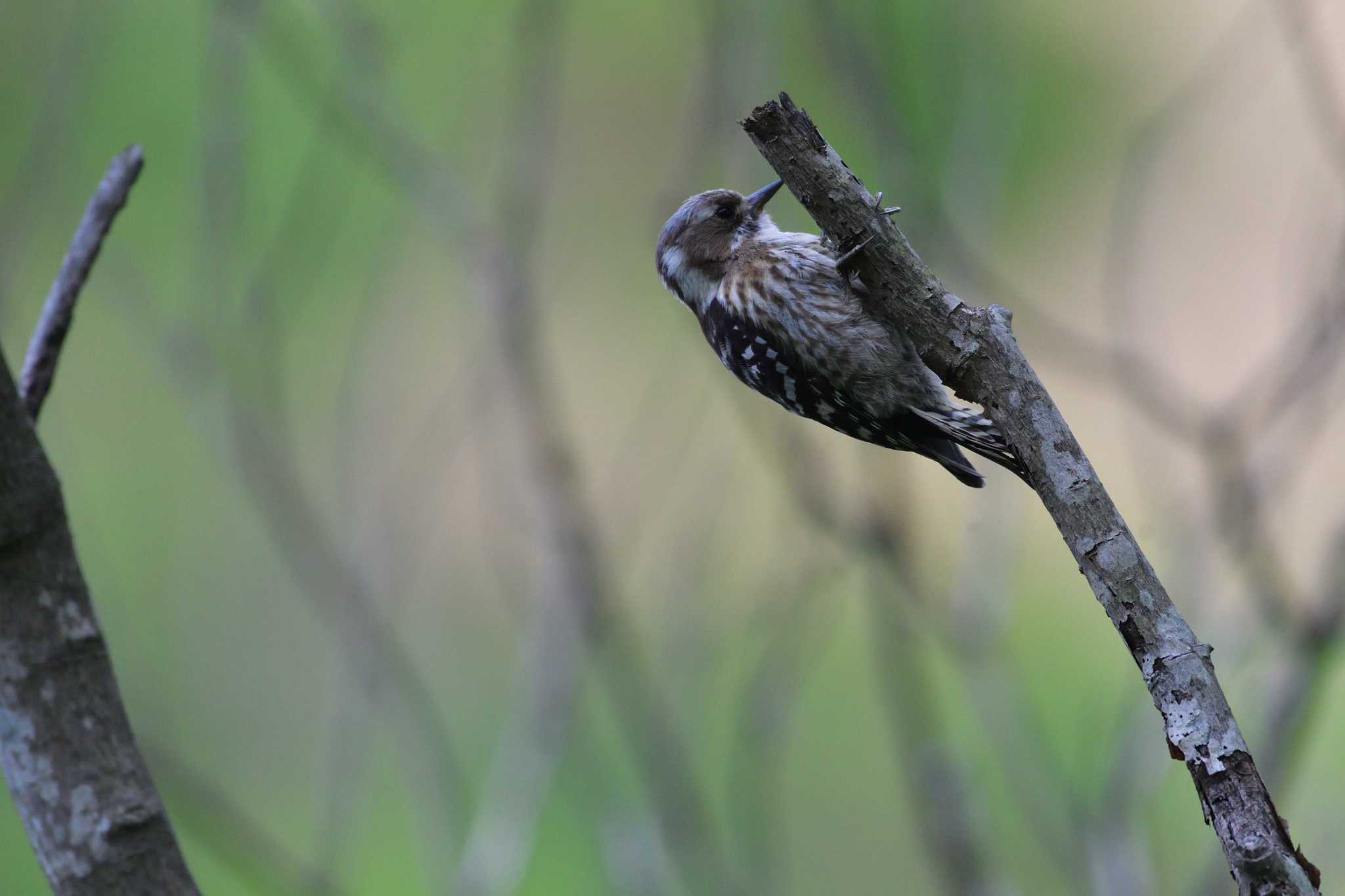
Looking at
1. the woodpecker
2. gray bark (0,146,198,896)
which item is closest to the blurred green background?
the woodpecker

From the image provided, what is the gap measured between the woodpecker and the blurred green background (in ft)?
2.72

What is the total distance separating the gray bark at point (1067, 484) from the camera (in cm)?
141

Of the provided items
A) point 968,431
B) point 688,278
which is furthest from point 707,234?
point 968,431

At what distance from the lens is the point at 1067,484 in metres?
1.62

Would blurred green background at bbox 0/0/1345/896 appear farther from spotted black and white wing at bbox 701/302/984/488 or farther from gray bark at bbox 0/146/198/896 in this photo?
gray bark at bbox 0/146/198/896

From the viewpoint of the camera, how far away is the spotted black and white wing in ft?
9.59

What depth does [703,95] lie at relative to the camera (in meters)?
3.94

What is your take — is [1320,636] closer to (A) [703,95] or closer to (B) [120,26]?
(A) [703,95]

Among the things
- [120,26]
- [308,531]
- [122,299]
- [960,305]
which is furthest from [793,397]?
[120,26]

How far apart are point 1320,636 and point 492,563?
9.32ft

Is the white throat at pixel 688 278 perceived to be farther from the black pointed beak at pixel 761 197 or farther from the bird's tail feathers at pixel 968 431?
the bird's tail feathers at pixel 968 431

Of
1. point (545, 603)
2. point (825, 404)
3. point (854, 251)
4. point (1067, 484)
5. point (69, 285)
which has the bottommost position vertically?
point (545, 603)

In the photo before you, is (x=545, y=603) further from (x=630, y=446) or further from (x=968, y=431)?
(x=968, y=431)

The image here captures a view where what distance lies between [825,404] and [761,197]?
0.67 meters
